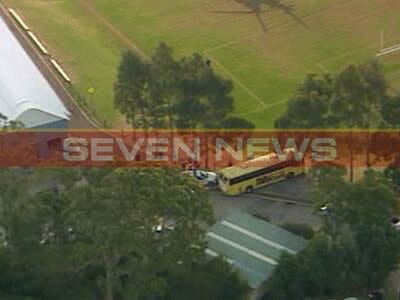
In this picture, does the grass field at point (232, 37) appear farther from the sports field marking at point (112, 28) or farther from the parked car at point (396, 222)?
the parked car at point (396, 222)

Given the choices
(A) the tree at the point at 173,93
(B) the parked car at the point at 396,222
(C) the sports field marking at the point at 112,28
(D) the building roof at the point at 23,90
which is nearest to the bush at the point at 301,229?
(B) the parked car at the point at 396,222

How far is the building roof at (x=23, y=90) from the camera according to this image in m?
11.9

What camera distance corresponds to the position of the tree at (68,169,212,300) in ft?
27.0

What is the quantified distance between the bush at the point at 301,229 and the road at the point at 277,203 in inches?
7.5

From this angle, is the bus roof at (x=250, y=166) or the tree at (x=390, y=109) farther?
the bus roof at (x=250, y=166)

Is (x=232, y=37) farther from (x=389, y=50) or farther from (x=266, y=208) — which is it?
(x=266, y=208)

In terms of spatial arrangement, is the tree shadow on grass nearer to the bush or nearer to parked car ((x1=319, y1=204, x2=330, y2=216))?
the bush

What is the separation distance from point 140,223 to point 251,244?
164cm

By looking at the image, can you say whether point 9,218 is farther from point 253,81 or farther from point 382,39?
point 382,39

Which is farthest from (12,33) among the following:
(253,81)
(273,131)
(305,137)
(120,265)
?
(120,265)

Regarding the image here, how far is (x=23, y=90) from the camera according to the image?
12461 millimetres

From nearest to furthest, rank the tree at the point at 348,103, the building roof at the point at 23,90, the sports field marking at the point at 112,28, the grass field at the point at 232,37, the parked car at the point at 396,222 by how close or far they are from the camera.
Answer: the parked car at the point at 396,222
the tree at the point at 348,103
the building roof at the point at 23,90
the grass field at the point at 232,37
the sports field marking at the point at 112,28

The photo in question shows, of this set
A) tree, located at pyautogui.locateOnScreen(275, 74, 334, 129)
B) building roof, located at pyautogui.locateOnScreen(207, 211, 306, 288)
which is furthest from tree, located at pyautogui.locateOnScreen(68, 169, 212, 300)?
tree, located at pyautogui.locateOnScreen(275, 74, 334, 129)

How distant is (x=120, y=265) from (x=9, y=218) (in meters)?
1.08
